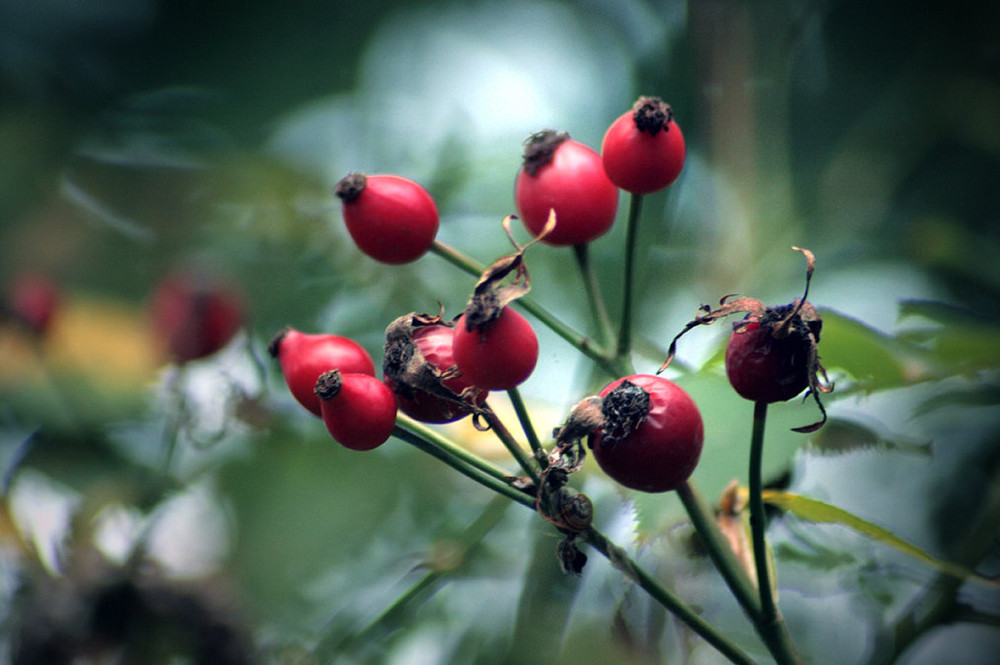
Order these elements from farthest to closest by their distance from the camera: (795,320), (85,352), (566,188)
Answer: (85,352) → (566,188) → (795,320)

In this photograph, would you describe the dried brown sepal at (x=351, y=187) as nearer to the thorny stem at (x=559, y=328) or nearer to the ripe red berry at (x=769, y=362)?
the thorny stem at (x=559, y=328)

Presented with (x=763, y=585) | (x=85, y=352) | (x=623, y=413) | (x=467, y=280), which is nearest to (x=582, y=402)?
(x=623, y=413)

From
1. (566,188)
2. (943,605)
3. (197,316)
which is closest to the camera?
(566,188)

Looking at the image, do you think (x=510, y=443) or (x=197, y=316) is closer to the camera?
(x=510, y=443)

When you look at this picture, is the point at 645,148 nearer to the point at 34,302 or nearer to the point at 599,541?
the point at 599,541

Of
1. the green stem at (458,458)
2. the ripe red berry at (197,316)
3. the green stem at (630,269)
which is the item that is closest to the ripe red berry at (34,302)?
the ripe red berry at (197,316)

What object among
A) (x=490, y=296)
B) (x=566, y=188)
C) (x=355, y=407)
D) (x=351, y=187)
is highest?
(x=566, y=188)
